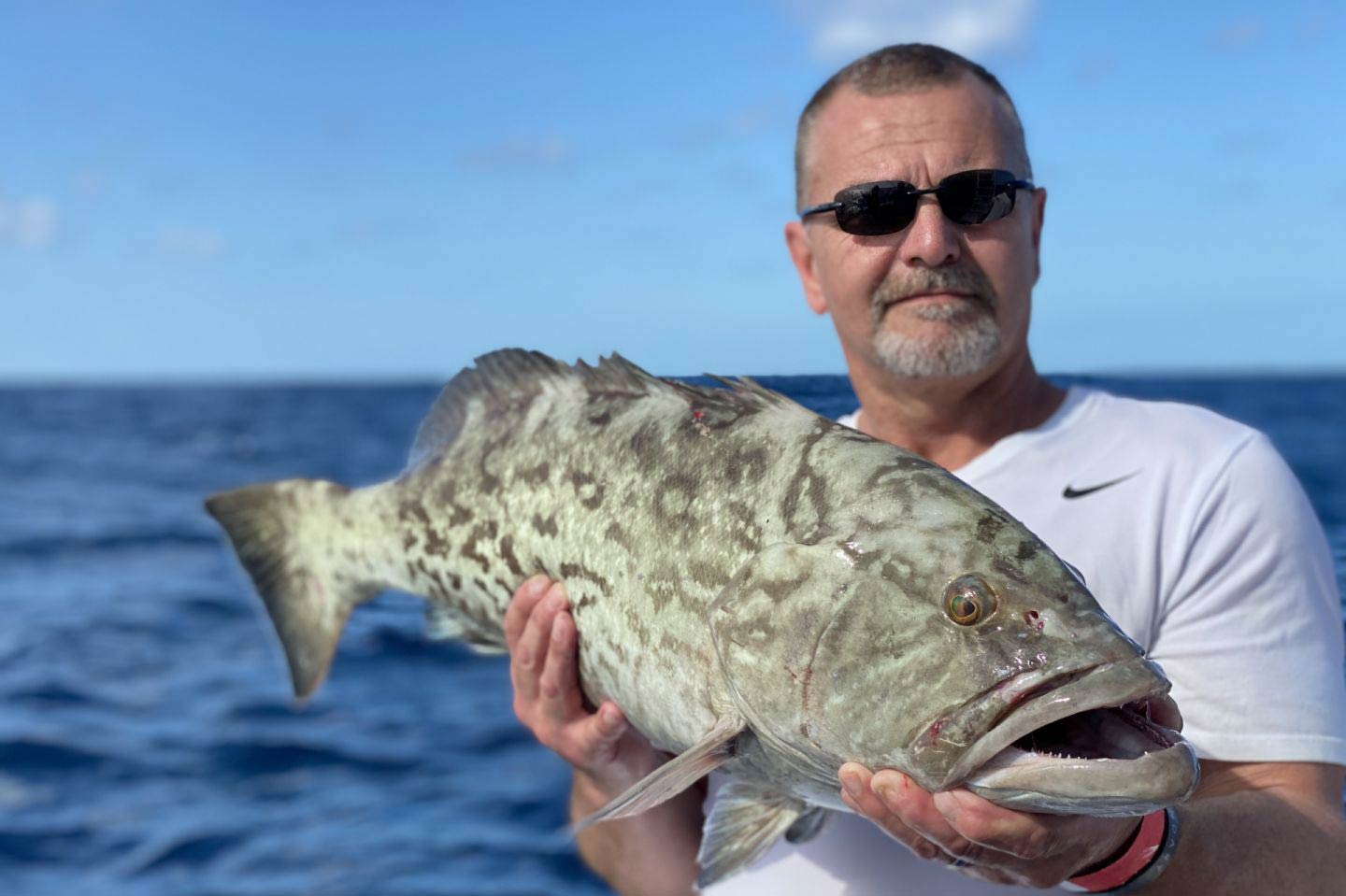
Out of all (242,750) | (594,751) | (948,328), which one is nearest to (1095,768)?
(948,328)

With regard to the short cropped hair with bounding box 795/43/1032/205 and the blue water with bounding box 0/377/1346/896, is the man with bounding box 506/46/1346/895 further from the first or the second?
the blue water with bounding box 0/377/1346/896

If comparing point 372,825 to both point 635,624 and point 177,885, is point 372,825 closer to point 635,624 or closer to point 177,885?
point 177,885

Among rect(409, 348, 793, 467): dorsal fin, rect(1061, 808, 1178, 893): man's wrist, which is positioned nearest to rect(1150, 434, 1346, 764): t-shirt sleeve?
rect(1061, 808, 1178, 893): man's wrist

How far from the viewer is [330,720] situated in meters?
10.1

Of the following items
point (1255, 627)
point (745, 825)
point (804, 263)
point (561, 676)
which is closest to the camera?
point (1255, 627)

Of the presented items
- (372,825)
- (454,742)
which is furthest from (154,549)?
(372,825)

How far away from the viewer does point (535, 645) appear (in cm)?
298

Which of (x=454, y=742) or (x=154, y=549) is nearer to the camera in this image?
(x=454, y=742)

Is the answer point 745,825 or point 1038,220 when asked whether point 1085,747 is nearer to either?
point 745,825

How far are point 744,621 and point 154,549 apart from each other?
59.0ft

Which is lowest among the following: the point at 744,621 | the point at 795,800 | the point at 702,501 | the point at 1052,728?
the point at 795,800

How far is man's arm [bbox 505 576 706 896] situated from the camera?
9.70 feet

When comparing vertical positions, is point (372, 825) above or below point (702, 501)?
below

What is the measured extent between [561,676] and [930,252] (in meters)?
1.39
